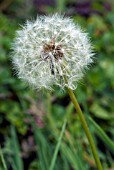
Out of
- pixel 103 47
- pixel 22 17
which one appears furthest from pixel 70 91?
pixel 22 17

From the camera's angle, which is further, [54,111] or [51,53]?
[54,111]

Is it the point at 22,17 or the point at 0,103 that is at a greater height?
the point at 22,17

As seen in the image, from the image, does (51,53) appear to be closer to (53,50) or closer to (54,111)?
(53,50)

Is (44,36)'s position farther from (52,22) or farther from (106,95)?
(106,95)

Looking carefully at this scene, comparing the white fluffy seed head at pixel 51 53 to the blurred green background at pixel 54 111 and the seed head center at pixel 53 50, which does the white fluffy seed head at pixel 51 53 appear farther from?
the blurred green background at pixel 54 111

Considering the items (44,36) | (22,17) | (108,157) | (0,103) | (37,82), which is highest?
(22,17)

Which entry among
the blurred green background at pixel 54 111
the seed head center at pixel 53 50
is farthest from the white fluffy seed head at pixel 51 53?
the blurred green background at pixel 54 111

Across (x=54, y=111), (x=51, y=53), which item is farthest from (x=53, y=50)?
(x=54, y=111)

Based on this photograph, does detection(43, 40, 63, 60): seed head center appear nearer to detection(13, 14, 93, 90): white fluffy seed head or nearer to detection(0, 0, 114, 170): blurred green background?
detection(13, 14, 93, 90): white fluffy seed head
